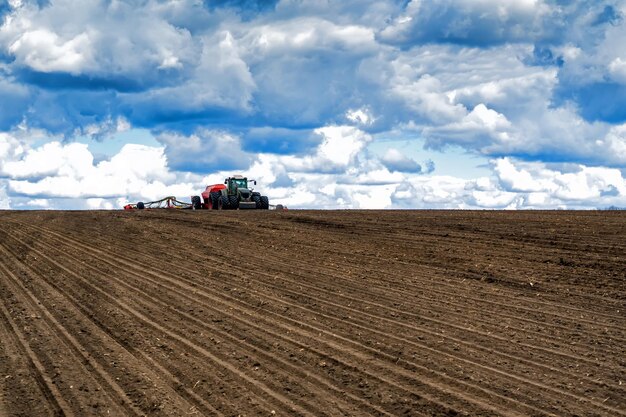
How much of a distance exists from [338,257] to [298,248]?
199cm

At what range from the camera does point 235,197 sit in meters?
44.7

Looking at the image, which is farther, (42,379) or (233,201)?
(233,201)

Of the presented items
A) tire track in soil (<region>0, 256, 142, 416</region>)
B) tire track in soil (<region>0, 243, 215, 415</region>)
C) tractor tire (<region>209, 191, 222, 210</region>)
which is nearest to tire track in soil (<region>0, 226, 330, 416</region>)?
tire track in soil (<region>0, 243, 215, 415</region>)

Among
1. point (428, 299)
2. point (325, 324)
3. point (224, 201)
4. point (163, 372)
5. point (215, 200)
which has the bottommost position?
point (163, 372)

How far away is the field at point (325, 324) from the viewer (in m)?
8.91

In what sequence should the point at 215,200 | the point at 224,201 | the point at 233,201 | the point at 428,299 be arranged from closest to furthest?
the point at 428,299 → the point at 224,201 → the point at 233,201 → the point at 215,200

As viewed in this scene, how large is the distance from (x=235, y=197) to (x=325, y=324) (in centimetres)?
3294

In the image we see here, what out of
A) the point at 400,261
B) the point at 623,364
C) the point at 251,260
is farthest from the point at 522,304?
the point at 251,260

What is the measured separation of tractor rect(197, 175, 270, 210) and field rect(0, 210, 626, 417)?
21.2m

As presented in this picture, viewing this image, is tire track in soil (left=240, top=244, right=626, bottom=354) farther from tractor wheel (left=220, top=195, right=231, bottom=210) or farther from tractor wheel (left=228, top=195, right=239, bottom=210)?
tractor wheel (left=228, top=195, right=239, bottom=210)

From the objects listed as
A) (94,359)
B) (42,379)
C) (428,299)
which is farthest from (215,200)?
(42,379)

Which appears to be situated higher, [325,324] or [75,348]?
[325,324]

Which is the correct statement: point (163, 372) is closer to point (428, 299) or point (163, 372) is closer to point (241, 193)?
point (428, 299)

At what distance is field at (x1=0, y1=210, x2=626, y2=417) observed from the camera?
891cm
